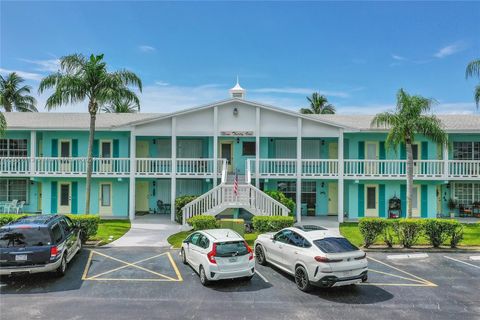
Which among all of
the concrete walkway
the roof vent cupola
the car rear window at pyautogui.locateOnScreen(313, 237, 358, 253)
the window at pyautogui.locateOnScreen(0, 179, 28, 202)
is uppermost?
the roof vent cupola

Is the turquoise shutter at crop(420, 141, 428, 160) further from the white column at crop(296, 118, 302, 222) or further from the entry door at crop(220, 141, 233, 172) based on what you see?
the entry door at crop(220, 141, 233, 172)

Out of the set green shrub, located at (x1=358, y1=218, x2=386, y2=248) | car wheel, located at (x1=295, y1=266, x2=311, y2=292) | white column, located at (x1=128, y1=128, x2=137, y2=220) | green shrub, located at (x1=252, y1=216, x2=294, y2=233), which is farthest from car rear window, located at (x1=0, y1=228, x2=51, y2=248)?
green shrub, located at (x1=358, y1=218, x2=386, y2=248)

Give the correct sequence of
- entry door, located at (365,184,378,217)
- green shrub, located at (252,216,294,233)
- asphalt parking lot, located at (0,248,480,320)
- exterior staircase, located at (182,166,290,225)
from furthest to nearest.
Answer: entry door, located at (365,184,378,217) → exterior staircase, located at (182,166,290,225) → green shrub, located at (252,216,294,233) → asphalt parking lot, located at (0,248,480,320)

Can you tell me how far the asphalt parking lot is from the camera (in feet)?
28.8

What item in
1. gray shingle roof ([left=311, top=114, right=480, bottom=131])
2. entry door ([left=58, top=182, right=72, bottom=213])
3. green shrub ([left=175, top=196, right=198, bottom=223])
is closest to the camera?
green shrub ([left=175, top=196, right=198, bottom=223])

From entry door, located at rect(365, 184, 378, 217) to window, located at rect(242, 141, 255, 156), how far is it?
8.05 m

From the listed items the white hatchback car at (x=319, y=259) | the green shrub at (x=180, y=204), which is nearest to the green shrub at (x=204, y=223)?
the green shrub at (x=180, y=204)

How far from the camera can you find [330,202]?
25.5 m

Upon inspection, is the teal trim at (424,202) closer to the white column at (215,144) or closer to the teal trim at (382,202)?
the teal trim at (382,202)

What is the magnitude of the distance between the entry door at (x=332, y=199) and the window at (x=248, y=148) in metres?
5.99

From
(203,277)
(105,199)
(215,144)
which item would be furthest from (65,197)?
(203,277)

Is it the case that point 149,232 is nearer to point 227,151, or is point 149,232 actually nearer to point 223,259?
point 227,151

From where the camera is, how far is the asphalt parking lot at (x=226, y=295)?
877 cm

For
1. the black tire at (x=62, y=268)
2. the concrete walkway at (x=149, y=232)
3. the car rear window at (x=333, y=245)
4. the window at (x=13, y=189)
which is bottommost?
the concrete walkway at (x=149, y=232)
